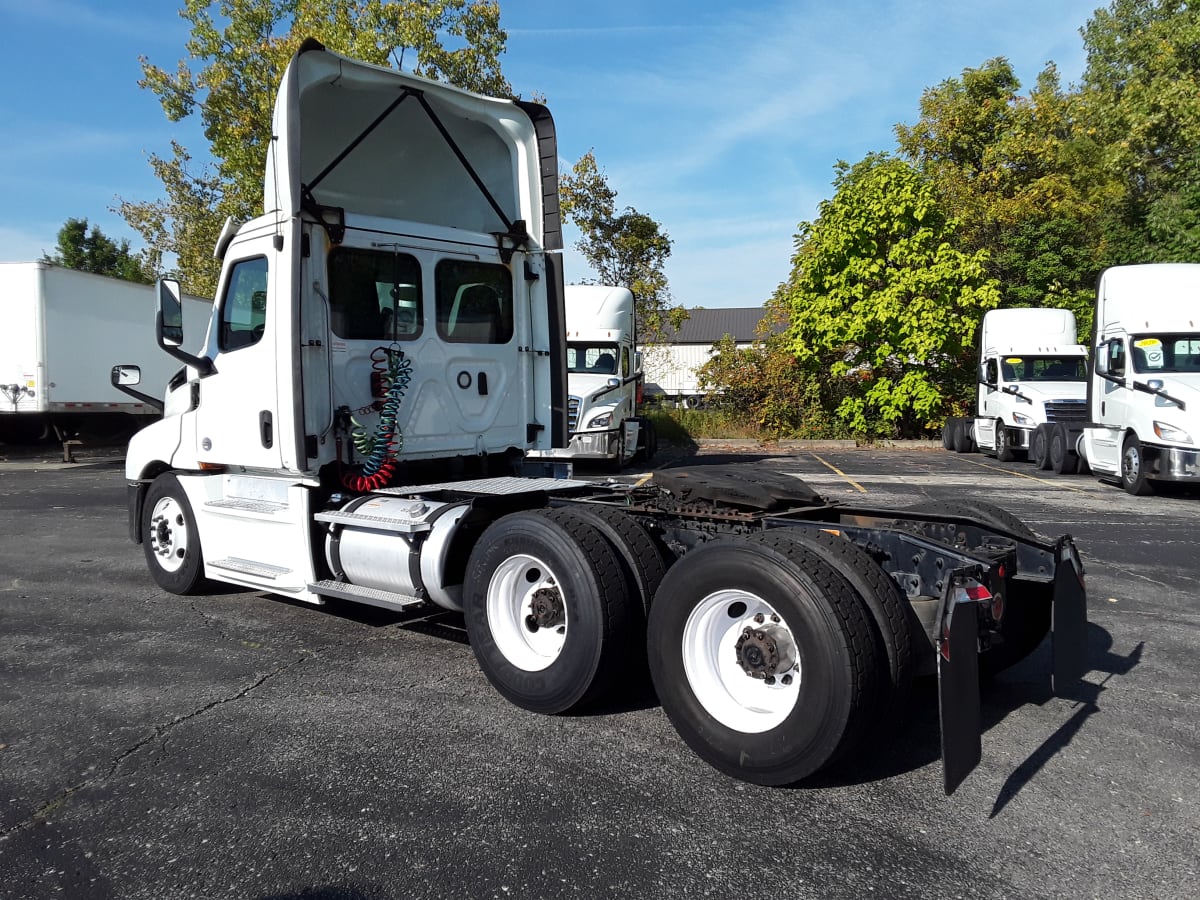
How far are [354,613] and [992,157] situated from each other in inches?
1190

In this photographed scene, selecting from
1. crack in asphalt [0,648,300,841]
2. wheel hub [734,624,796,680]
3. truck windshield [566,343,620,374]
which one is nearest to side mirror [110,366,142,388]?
crack in asphalt [0,648,300,841]

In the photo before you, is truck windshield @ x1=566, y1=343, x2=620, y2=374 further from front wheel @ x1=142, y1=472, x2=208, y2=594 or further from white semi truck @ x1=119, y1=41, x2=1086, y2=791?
front wheel @ x1=142, y1=472, x2=208, y2=594

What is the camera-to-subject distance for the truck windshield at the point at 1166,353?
1347cm

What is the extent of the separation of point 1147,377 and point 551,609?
41.6 ft

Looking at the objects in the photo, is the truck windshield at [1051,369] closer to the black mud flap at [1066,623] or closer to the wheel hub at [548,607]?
the black mud flap at [1066,623]

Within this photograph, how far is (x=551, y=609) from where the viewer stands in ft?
14.1

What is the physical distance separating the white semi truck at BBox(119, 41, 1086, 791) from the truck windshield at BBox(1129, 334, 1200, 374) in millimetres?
10821

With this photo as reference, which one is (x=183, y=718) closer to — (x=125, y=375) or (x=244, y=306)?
(x=244, y=306)

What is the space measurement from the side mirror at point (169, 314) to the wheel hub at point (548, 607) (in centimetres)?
345

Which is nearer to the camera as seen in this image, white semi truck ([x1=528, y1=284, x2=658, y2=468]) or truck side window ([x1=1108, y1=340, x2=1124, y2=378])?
truck side window ([x1=1108, y1=340, x2=1124, y2=378])

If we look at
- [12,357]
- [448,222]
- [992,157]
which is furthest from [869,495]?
[992,157]

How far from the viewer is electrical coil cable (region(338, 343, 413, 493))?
5.77 meters

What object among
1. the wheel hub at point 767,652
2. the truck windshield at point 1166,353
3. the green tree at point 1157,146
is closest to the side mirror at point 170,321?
the wheel hub at point 767,652

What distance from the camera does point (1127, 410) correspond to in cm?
1397
